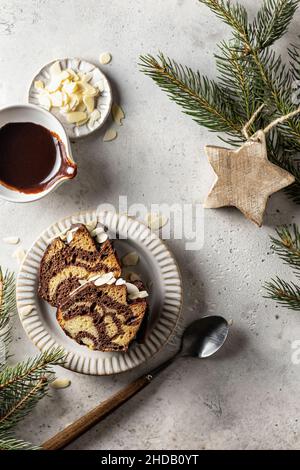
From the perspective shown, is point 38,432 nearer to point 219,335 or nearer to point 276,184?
point 219,335

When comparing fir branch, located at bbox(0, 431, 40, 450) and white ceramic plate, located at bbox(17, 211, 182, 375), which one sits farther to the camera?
white ceramic plate, located at bbox(17, 211, 182, 375)

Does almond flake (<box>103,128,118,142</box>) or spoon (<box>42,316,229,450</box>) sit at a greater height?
almond flake (<box>103,128,118,142</box>)

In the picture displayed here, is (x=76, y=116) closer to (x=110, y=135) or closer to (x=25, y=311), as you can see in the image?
(x=110, y=135)


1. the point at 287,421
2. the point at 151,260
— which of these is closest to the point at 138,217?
the point at 151,260

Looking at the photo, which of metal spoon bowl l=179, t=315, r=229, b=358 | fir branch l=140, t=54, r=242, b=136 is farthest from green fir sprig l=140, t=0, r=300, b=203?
metal spoon bowl l=179, t=315, r=229, b=358

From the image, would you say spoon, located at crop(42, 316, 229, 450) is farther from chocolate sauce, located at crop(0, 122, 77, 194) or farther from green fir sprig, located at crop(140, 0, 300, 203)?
chocolate sauce, located at crop(0, 122, 77, 194)
